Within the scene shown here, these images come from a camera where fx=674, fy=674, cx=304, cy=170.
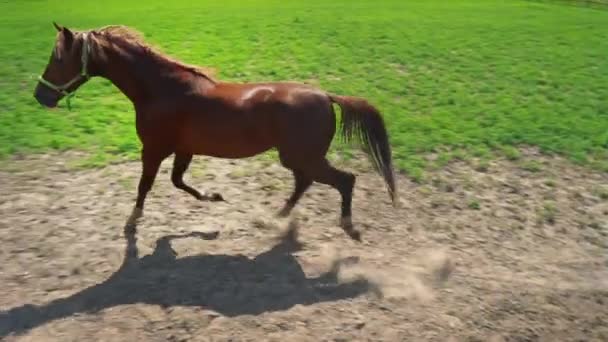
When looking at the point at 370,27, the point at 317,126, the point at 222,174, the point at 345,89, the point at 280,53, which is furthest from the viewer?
the point at 370,27

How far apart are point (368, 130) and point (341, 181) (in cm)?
53

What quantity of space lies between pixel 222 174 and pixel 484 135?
12.0 ft

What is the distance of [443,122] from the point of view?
936cm

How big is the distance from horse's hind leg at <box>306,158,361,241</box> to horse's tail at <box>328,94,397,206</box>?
1.03 ft

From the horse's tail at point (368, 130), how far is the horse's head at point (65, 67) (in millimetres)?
A: 2207

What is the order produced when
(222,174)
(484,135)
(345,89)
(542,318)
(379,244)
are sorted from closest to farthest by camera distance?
(542,318) → (379,244) → (222,174) → (484,135) → (345,89)

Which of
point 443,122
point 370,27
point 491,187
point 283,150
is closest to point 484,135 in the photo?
point 443,122

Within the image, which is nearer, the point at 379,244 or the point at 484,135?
the point at 379,244

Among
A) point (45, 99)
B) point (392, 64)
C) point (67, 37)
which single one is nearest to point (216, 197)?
point (45, 99)

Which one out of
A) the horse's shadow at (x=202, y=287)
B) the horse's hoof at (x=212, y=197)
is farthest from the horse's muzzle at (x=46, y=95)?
the horse's hoof at (x=212, y=197)

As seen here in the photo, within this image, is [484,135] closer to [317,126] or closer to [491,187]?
[491,187]

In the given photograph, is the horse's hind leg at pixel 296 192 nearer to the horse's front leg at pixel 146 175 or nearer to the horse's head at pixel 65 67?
the horse's front leg at pixel 146 175

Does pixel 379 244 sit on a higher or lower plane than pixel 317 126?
lower

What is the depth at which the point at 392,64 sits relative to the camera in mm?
11914
